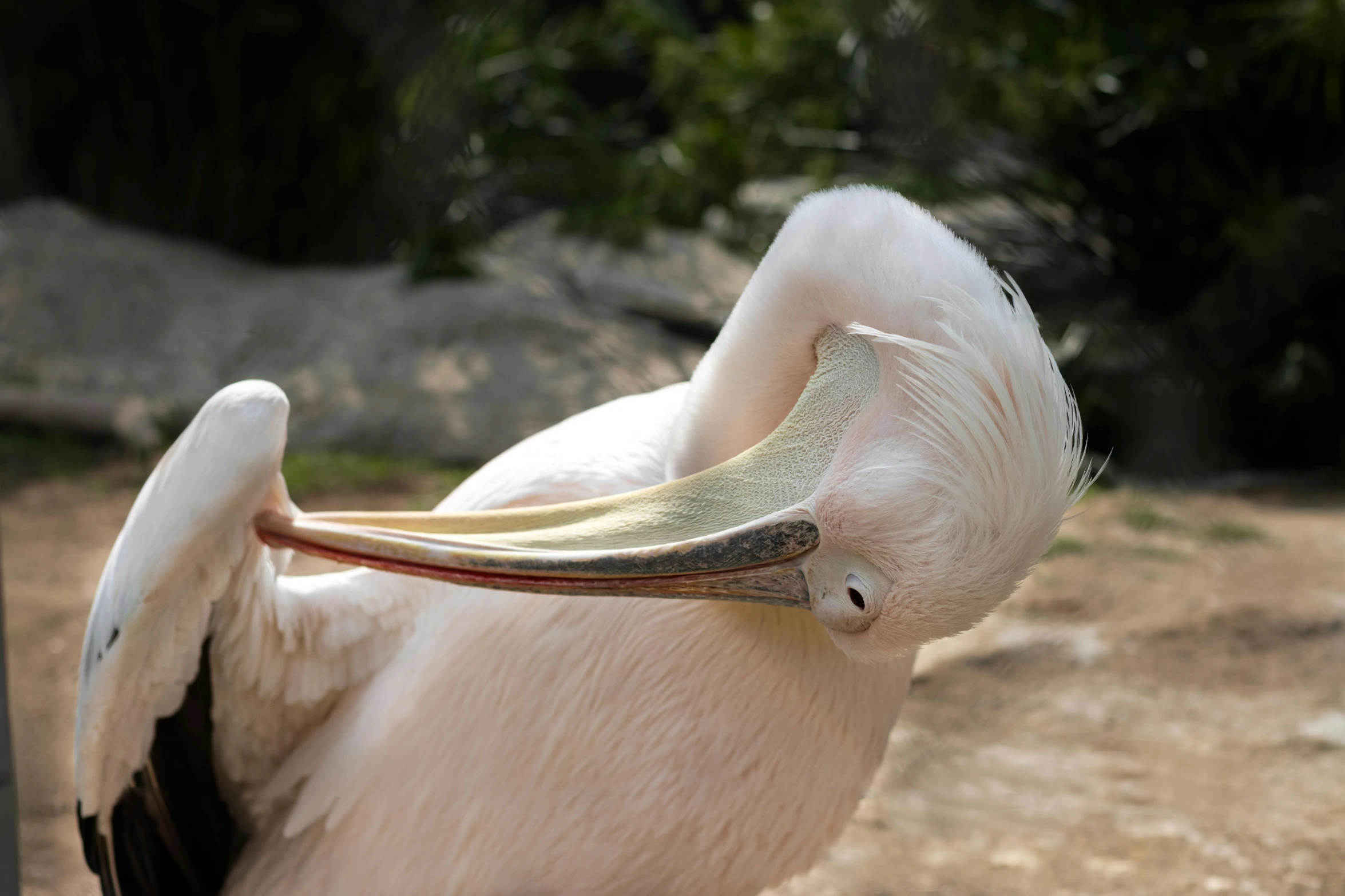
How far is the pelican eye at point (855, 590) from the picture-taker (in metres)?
0.87

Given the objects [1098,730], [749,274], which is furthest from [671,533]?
[749,274]

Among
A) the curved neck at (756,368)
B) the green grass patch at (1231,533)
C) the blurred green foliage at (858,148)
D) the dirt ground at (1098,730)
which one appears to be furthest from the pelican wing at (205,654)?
the green grass patch at (1231,533)

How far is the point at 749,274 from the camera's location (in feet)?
10.6

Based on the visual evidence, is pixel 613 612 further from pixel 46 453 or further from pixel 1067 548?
pixel 46 453

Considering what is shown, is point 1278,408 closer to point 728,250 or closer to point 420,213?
point 728,250

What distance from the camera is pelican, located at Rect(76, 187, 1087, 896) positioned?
866 mm

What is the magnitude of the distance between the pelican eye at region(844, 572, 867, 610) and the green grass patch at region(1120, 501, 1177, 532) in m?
2.24

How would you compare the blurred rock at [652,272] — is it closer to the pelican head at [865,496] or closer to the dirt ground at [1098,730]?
the dirt ground at [1098,730]

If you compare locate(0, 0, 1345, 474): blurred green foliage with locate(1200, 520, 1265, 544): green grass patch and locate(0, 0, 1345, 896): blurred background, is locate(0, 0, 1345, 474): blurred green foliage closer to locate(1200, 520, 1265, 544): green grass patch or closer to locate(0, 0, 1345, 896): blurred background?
locate(0, 0, 1345, 896): blurred background

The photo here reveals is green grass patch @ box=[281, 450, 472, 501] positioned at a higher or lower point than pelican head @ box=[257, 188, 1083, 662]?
lower

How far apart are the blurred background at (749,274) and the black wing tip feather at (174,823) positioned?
0.44 m

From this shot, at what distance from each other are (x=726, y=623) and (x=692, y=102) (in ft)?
12.4

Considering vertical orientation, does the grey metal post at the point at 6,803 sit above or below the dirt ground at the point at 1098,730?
above

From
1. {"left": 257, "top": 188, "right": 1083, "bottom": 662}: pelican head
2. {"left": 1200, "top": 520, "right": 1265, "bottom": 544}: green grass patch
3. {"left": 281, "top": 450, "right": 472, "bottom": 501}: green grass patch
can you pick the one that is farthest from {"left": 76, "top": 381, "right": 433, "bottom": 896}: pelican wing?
{"left": 1200, "top": 520, "right": 1265, "bottom": 544}: green grass patch
